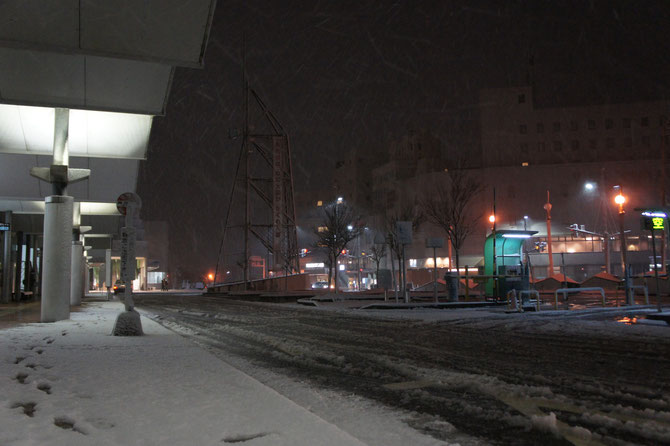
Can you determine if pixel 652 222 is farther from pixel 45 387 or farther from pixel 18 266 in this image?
pixel 18 266

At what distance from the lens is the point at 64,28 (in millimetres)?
12039

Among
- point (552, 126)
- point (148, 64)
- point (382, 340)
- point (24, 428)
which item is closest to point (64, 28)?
point (148, 64)

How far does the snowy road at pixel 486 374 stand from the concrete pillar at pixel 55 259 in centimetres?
526

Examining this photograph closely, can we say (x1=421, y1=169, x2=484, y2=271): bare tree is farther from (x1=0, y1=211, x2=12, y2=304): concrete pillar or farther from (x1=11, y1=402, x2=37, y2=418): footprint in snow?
(x1=11, y1=402, x2=37, y2=418): footprint in snow

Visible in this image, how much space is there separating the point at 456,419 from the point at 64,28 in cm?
1176

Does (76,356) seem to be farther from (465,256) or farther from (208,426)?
(465,256)

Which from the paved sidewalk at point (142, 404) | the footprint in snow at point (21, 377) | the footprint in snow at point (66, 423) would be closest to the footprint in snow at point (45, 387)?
the paved sidewalk at point (142, 404)

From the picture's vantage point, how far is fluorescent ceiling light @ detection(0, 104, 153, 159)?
17.6 meters

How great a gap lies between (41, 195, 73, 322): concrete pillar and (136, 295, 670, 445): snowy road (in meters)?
5.26

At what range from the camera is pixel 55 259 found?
1555cm

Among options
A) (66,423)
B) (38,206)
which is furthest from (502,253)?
(38,206)

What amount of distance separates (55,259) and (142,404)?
→ 12.4 metres

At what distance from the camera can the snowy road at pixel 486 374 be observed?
4.38 m

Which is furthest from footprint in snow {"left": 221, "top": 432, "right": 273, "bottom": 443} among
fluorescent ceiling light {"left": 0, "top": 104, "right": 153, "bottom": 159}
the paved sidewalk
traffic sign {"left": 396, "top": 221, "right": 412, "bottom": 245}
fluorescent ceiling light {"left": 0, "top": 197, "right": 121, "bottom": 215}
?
fluorescent ceiling light {"left": 0, "top": 197, "right": 121, "bottom": 215}
